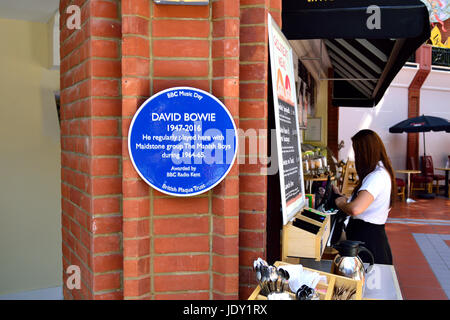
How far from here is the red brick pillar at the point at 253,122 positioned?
2213 millimetres

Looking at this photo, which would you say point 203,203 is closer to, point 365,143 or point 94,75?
point 94,75

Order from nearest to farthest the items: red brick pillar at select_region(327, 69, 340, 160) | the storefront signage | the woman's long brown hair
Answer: the storefront signage, the woman's long brown hair, red brick pillar at select_region(327, 69, 340, 160)

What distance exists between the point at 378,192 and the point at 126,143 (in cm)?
205

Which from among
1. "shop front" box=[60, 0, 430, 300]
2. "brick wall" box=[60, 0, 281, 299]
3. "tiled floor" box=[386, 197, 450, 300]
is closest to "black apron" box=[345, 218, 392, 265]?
"shop front" box=[60, 0, 430, 300]

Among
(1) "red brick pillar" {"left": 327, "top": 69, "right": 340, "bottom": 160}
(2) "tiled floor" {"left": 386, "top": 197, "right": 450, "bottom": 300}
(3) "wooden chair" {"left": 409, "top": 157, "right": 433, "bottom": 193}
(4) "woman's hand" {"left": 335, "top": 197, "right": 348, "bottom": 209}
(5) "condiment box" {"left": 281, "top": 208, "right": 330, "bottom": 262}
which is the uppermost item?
(1) "red brick pillar" {"left": 327, "top": 69, "right": 340, "bottom": 160}

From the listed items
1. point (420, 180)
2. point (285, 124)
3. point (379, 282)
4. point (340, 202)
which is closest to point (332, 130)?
point (420, 180)

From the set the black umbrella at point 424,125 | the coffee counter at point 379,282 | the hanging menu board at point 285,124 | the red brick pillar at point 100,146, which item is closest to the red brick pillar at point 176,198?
the red brick pillar at point 100,146

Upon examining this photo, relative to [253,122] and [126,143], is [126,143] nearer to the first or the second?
[126,143]

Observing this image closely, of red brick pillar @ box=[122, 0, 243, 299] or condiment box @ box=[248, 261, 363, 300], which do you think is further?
red brick pillar @ box=[122, 0, 243, 299]

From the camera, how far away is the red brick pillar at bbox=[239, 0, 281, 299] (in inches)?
87.1

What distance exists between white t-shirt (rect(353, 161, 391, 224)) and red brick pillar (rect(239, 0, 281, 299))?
1310 mm

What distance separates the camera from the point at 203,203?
2.13 m

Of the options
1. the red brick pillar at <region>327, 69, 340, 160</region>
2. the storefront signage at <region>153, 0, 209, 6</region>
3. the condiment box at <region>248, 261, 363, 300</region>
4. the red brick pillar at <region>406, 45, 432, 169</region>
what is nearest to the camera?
the condiment box at <region>248, 261, 363, 300</region>

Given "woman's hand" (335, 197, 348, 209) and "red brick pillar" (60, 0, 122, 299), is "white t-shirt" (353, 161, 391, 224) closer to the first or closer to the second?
"woman's hand" (335, 197, 348, 209)
